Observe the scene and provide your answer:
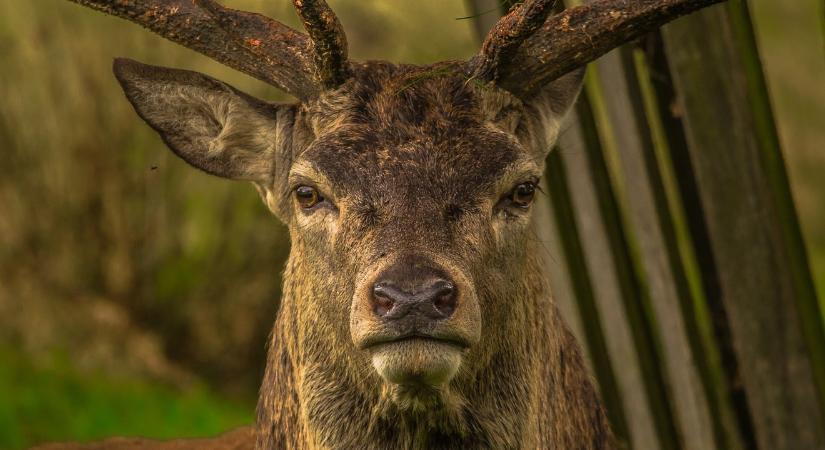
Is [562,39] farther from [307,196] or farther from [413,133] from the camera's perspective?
[307,196]

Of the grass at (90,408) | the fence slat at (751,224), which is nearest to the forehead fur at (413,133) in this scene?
the fence slat at (751,224)

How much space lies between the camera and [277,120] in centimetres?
502

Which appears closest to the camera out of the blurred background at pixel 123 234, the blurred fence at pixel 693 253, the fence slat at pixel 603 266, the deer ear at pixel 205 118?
the deer ear at pixel 205 118

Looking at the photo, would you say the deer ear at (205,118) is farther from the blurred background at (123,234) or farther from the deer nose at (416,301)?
the blurred background at (123,234)

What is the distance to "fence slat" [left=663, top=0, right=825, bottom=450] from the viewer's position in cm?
574

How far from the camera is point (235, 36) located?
15.5 ft

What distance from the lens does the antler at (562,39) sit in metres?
4.57

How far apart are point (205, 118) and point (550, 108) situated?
4.48 ft

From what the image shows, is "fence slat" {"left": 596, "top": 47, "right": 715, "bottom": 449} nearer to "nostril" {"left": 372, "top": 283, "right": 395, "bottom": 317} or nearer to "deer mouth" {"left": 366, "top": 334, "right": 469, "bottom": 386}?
"deer mouth" {"left": 366, "top": 334, "right": 469, "bottom": 386}

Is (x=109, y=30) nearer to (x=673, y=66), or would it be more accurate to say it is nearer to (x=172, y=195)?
(x=172, y=195)

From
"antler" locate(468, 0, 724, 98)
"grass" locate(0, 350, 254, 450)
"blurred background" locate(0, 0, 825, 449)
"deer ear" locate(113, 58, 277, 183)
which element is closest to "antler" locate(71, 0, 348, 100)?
"deer ear" locate(113, 58, 277, 183)

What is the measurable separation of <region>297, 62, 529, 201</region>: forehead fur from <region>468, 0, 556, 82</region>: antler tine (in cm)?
6

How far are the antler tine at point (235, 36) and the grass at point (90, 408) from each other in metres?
5.52

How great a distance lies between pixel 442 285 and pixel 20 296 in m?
9.09
